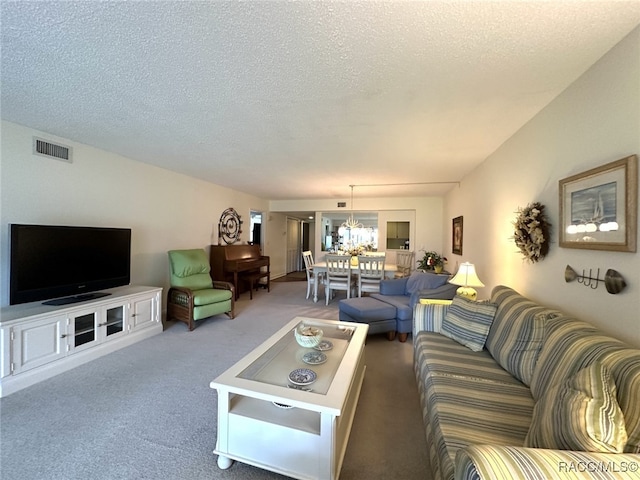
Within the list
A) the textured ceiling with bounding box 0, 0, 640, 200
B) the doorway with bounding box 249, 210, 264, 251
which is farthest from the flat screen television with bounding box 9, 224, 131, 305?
the doorway with bounding box 249, 210, 264, 251

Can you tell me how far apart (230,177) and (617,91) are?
14.7 ft

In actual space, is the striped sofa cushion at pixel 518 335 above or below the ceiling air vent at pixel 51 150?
below

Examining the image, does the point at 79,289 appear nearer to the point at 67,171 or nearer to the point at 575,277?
the point at 67,171

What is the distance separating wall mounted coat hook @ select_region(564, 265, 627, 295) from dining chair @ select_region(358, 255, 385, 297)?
2898 millimetres

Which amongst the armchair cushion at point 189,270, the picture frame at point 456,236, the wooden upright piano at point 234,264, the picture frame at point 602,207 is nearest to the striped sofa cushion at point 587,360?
the picture frame at point 602,207

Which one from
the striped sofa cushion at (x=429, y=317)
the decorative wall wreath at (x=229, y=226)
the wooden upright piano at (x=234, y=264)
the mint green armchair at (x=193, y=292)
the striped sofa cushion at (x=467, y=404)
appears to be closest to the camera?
the striped sofa cushion at (x=467, y=404)

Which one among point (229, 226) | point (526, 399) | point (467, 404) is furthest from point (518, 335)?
point (229, 226)

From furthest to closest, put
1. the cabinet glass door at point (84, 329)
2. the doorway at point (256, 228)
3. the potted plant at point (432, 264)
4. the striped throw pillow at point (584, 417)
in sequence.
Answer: the doorway at point (256, 228) → the potted plant at point (432, 264) → the cabinet glass door at point (84, 329) → the striped throw pillow at point (584, 417)

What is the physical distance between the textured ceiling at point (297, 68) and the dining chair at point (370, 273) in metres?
2.23

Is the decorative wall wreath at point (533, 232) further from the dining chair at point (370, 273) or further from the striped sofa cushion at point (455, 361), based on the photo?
the dining chair at point (370, 273)

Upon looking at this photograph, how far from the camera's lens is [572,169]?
169 cm

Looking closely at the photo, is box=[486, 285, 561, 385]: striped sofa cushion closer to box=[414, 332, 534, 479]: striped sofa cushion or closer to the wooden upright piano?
box=[414, 332, 534, 479]: striped sofa cushion

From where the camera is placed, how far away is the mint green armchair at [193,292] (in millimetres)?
3572

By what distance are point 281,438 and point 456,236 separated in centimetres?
459
